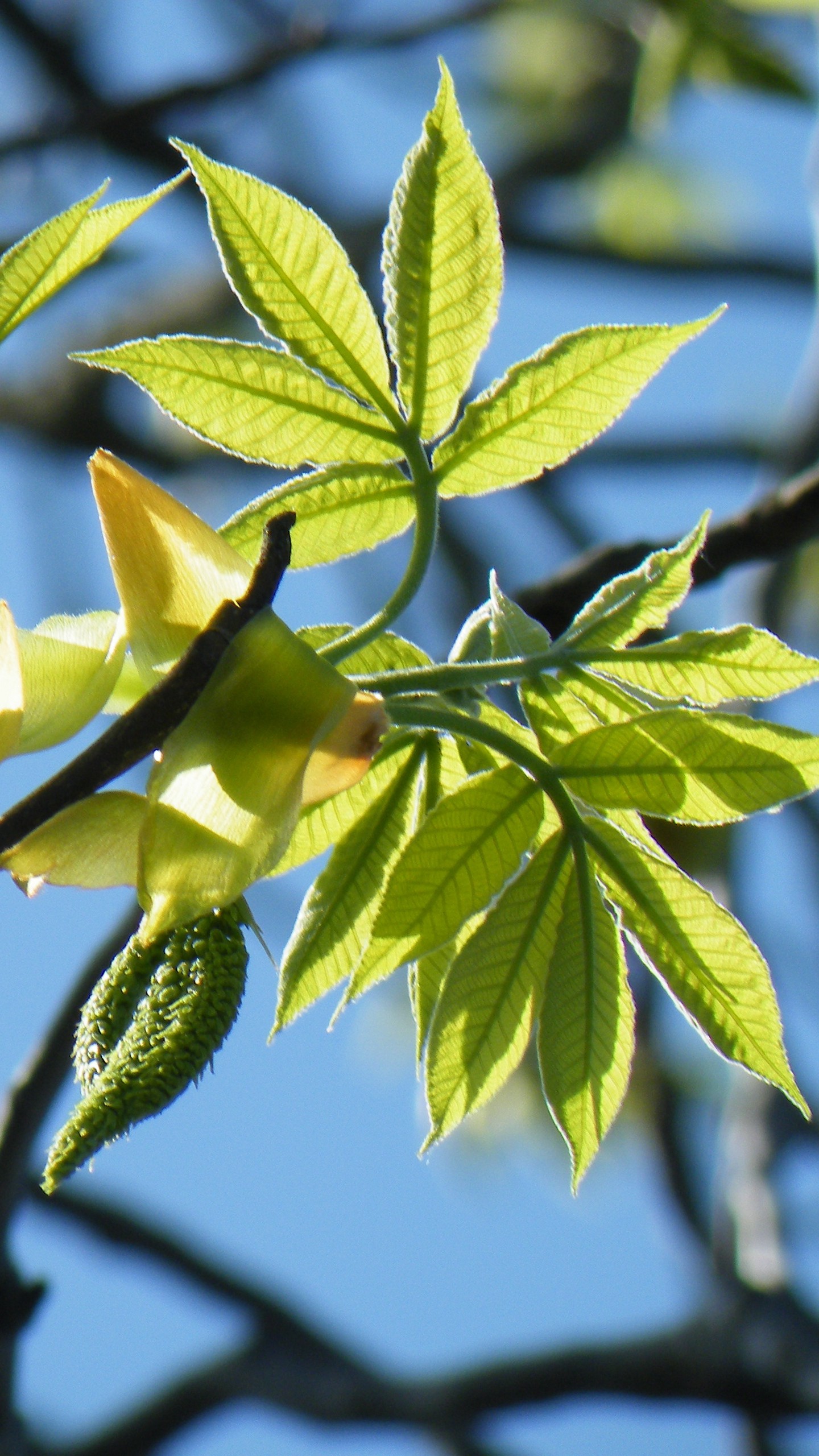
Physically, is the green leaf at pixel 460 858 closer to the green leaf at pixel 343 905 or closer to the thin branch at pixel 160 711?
the green leaf at pixel 343 905

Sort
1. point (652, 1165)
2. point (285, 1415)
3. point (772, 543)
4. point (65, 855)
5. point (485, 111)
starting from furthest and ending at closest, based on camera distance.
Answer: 1. point (485, 111)
2. point (652, 1165)
3. point (285, 1415)
4. point (772, 543)
5. point (65, 855)

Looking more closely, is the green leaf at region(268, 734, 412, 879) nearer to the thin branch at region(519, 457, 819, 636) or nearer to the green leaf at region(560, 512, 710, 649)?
the green leaf at region(560, 512, 710, 649)

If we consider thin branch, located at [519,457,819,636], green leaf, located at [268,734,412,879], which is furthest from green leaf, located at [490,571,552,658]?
thin branch, located at [519,457,819,636]

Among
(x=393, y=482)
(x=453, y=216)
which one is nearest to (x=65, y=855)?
(x=393, y=482)

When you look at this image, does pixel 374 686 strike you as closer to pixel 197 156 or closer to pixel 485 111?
pixel 197 156

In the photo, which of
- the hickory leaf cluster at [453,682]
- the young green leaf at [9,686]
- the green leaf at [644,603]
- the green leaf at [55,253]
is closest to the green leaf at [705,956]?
the hickory leaf cluster at [453,682]

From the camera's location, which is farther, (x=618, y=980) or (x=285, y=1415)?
(x=285, y=1415)
